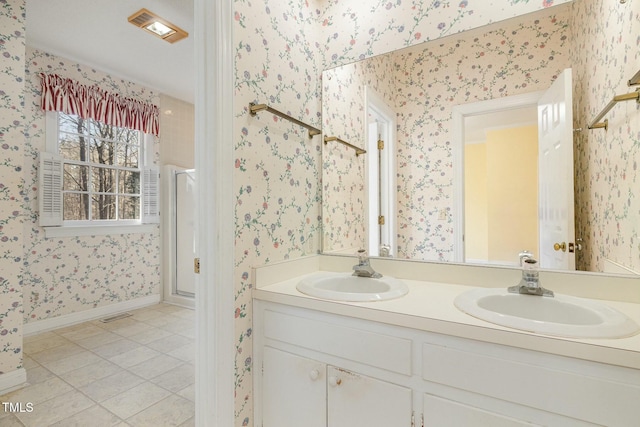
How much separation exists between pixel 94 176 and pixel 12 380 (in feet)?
6.75

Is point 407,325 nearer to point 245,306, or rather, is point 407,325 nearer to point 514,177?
point 245,306

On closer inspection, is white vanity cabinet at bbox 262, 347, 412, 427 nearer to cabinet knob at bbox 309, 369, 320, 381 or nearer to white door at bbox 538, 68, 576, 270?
cabinet knob at bbox 309, 369, 320, 381

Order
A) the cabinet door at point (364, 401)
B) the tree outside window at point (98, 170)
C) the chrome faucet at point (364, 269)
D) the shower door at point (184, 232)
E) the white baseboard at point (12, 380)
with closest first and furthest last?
the cabinet door at point (364, 401)
the chrome faucet at point (364, 269)
the white baseboard at point (12, 380)
the tree outside window at point (98, 170)
the shower door at point (184, 232)

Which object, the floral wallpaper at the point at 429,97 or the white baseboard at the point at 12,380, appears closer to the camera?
the floral wallpaper at the point at 429,97

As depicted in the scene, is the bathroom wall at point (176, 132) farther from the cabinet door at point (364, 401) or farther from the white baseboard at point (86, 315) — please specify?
the cabinet door at point (364, 401)

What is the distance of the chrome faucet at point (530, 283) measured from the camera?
3.51ft

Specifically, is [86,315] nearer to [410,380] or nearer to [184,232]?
[184,232]

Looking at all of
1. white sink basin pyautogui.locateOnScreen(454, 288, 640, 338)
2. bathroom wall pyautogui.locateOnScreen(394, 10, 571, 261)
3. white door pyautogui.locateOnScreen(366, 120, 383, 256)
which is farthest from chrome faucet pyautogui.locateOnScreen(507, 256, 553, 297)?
white door pyautogui.locateOnScreen(366, 120, 383, 256)

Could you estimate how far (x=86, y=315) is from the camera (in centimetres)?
314

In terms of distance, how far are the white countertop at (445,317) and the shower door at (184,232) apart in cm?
272

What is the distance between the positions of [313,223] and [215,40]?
0.95 m

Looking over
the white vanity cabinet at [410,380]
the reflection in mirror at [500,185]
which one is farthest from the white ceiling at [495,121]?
the white vanity cabinet at [410,380]

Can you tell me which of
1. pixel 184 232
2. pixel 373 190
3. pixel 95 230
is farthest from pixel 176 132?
pixel 373 190

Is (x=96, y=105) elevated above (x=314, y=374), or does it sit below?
above
